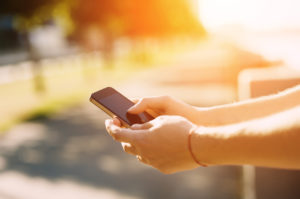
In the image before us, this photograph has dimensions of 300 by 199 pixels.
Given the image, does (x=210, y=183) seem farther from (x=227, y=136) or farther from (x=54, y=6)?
(x=54, y=6)

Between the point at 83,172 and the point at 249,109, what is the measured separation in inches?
126

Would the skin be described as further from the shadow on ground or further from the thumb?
the shadow on ground

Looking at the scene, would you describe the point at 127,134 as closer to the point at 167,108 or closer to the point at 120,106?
the point at 120,106

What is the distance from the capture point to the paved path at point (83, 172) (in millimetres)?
4590

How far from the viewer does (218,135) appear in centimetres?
192

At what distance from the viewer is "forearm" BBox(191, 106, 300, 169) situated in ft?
5.42

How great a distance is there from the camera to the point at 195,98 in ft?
36.1

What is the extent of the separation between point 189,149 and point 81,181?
10.6 feet

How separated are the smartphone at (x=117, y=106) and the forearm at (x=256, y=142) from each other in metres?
0.59

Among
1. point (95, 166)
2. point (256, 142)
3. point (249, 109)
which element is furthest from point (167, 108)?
point (95, 166)

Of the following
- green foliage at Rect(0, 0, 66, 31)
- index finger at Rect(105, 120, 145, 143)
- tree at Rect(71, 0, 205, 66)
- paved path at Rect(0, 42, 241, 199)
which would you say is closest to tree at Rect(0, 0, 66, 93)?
green foliage at Rect(0, 0, 66, 31)

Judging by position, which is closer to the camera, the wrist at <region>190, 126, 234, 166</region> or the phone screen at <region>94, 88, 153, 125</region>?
the wrist at <region>190, 126, 234, 166</region>

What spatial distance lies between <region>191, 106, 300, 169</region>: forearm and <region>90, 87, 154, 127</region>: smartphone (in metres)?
0.59

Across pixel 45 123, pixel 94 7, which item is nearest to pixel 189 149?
pixel 45 123
